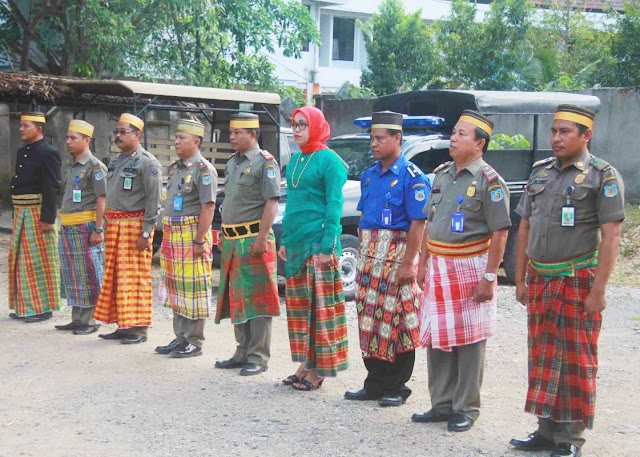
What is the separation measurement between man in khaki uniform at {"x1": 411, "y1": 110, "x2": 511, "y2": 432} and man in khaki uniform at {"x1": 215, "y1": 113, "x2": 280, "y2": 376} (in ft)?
5.35

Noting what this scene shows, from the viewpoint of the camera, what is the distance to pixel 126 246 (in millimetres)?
7352

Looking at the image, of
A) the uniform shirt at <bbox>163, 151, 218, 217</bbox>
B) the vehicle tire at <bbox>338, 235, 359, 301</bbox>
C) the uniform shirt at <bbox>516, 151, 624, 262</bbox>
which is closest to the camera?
the uniform shirt at <bbox>516, 151, 624, 262</bbox>

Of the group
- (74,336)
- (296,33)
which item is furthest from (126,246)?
(296,33)

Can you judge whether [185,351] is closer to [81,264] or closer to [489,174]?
[81,264]

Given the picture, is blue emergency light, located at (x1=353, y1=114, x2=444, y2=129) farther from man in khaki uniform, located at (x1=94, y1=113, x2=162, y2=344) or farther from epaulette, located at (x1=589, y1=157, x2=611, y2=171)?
epaulette, located at (x1=589, y1=157, x2=611, y2=171)

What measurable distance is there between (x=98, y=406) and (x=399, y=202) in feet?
7.81

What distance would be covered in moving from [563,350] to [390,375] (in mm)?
1409

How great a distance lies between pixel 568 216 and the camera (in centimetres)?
440

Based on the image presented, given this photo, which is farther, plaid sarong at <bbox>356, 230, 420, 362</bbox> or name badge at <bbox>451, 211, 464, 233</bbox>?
plaid sarong at <bbox>356, 230, 420, 362</bbox>

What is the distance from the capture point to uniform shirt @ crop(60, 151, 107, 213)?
7750 millimetres

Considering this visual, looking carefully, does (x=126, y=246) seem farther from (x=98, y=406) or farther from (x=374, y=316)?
(x=374, y=316)

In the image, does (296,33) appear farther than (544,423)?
Yes

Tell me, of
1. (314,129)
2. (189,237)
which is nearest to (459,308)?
(314,129)

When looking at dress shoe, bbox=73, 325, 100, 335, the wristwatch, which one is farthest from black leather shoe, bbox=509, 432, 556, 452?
dress shoe, bbox=73, 325, 100, 335
